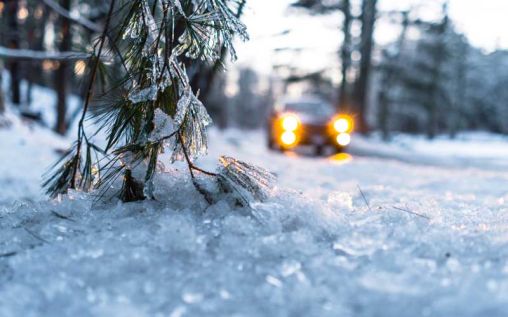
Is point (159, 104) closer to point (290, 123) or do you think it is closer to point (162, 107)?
point (162, 107)

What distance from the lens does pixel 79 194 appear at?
221 centimetres

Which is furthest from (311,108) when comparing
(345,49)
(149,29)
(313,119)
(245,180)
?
(245,180)

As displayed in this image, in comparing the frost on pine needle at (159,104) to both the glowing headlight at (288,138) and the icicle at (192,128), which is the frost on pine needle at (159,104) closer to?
the icicle at (192,128)

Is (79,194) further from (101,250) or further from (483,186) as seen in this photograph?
(483,186)

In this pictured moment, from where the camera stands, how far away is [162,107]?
88.9 inches

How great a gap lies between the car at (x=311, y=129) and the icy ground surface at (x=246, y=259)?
864 centimetres

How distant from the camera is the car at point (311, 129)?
10898 mm

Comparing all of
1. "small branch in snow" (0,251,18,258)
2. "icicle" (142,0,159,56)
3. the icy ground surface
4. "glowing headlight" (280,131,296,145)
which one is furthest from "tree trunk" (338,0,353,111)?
"small branch in snow" (0,251,18,258)

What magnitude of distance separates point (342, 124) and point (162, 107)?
9.24 metres

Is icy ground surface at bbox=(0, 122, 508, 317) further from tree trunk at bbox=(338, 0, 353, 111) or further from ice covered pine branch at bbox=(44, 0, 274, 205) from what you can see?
tree trunk at bbox=(338, 0, 353, 111)

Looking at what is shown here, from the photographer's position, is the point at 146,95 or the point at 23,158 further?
the point at 23,158

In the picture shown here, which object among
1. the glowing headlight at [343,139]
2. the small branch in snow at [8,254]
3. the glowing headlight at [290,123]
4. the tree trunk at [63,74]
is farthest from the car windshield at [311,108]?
the small branch in snow at [8,254]

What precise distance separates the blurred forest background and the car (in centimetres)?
195

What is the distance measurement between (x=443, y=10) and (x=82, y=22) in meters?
20.5
